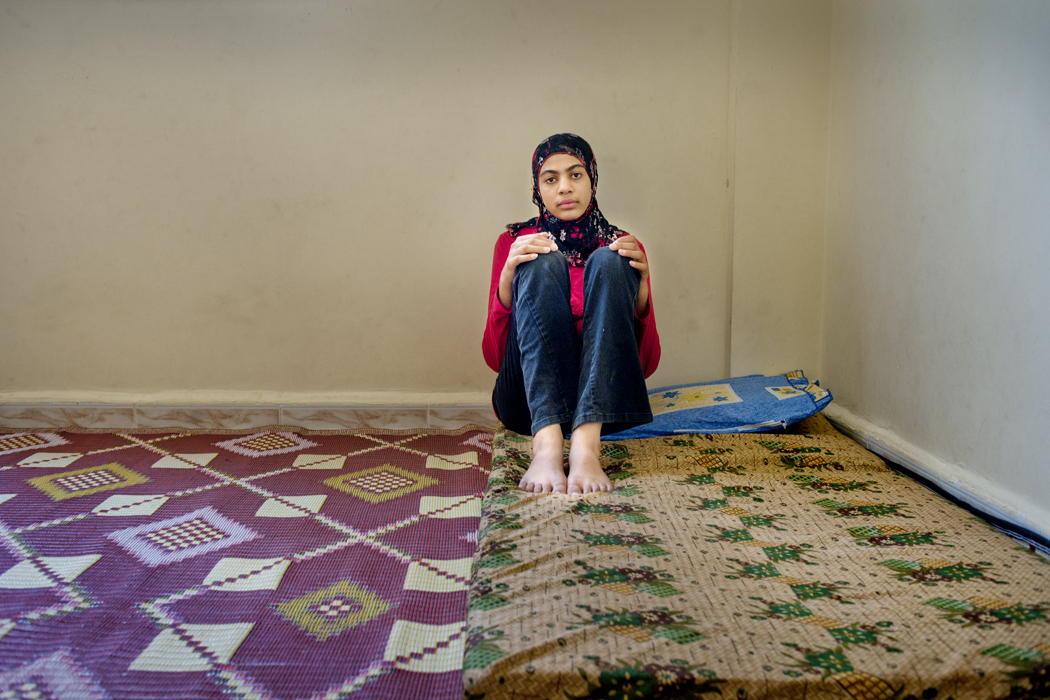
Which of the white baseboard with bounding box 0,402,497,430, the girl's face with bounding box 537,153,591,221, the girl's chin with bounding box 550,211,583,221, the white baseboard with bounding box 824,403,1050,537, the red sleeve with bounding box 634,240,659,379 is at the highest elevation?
the girl's face with bounding box 537,153,591,221

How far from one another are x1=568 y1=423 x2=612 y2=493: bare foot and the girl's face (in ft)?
2.29

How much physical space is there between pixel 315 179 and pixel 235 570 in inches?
60.6

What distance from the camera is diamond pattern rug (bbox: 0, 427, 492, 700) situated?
37.9 inches

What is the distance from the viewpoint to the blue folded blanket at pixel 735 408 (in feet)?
6.27

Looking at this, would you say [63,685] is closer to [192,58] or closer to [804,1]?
[192,58]

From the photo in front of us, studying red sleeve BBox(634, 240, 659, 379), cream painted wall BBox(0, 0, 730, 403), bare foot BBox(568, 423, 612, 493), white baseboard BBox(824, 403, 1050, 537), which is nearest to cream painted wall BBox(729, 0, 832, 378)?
cream painted wall BBox(0, 0, 730, 403)

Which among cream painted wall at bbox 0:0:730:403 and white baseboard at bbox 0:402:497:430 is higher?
cream painted wall at bbox 0:0:730:403

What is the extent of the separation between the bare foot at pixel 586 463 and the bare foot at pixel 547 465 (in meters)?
0.03

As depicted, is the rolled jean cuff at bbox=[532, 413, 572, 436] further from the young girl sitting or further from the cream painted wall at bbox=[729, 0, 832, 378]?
the cream painted wall at bbox=[729, 0, 832, 378]

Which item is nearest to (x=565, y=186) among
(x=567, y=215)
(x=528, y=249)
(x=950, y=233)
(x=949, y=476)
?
(x=567, y=215)

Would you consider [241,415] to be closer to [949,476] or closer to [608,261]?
[608,261]

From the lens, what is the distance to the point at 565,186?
6.18 ft

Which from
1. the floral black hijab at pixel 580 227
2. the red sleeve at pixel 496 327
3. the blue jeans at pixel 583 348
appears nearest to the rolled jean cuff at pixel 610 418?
the blue jeans at pixel 583 348

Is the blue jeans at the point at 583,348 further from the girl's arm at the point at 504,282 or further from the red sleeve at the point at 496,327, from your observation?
the red sleeve at the point at 496,327
